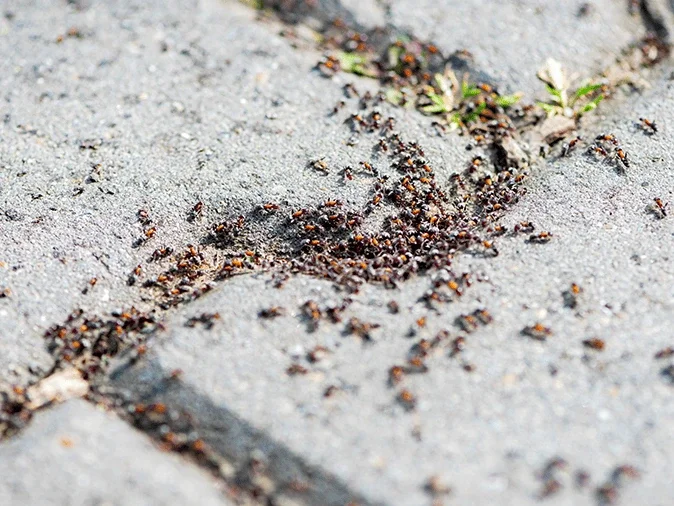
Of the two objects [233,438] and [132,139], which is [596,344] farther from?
[132,139]

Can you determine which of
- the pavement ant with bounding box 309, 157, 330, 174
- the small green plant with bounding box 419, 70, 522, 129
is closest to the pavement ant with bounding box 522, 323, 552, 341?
the pavement ant with bounding box 309, 157, 330, 174

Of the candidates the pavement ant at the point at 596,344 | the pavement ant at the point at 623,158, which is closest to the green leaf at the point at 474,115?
the pavement ant at the point at 623,158

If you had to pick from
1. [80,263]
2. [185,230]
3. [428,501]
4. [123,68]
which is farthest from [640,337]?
[123,68]

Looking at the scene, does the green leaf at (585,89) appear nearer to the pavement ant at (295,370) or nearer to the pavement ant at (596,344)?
the pavement ant at (596,344)

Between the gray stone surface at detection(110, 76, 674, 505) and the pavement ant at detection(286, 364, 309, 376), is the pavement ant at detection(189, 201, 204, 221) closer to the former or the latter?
the gray stone surface at detection(110, 76, 674, 505)

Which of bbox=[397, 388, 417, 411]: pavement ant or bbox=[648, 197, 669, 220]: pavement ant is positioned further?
bbox=[648, 197, 669, 220]: pavement ant

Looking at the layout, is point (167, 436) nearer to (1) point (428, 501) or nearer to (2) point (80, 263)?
(1) point (428, 501)
